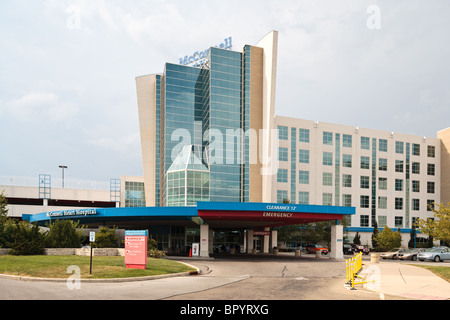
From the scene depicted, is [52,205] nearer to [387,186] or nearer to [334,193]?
[334,193]

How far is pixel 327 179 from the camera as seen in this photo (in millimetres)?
75062

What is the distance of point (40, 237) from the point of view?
32938mm

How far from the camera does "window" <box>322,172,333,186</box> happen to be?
74750 millimetres

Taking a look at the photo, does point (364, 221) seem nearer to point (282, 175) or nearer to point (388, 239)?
point (388, 239)

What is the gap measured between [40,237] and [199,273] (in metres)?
16.4

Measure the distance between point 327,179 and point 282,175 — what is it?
32.0ft

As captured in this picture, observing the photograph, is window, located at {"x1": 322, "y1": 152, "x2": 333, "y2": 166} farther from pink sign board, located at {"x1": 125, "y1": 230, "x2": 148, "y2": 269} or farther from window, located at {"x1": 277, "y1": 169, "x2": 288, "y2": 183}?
pink sign board, located at {"x1": 125, "y1": 230, "x2": 148, "y2": 269}

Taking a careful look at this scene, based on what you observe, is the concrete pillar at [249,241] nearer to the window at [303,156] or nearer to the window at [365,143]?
the window at [303,156]

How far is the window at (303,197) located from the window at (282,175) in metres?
4.00

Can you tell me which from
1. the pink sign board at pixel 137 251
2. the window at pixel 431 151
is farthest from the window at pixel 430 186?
the pink sign board at pixel 137 251

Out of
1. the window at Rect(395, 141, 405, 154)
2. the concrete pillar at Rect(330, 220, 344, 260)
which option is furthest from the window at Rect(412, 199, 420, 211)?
the concrete pillar at Rect(330, 220, 344, 260)

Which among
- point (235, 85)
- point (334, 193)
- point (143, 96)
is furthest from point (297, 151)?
point (143, 96)

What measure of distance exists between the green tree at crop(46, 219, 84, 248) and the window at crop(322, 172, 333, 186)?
50057mm

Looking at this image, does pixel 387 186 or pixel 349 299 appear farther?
pixel 387 186
